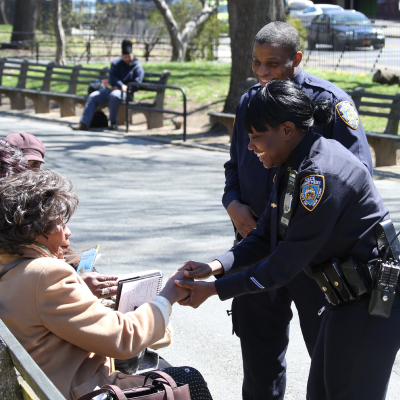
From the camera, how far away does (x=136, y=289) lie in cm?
269

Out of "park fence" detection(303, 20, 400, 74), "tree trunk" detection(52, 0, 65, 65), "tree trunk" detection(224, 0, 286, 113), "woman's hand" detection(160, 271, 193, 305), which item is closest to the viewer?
"woman's hand" detection(160, 271, 193, 305)

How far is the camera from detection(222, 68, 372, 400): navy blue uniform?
2.96m

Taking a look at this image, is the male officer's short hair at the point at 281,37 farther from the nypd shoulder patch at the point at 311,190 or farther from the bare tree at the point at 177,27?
the bare tree at the point at 177,27

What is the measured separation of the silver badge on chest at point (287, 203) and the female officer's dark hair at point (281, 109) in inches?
11.3

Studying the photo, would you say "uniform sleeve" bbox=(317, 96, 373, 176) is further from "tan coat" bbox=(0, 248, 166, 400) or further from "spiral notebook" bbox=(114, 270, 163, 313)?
"tan coat" bbox=(0, 248, 166, 400)

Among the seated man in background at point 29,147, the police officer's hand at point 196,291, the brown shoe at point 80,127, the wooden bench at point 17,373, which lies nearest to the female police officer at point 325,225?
the police officer's hand at point 196,291

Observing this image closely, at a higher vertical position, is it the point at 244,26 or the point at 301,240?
the point at 244,26

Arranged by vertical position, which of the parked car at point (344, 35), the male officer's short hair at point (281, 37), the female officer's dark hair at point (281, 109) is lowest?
the female officer's dark hair at point (281, 109)

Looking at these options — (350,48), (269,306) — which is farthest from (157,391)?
(350,48)

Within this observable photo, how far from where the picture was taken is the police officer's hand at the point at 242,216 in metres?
3.25

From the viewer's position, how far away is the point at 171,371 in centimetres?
242

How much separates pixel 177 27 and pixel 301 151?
20.6 meters

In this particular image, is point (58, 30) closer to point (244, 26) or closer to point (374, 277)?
point (244, 26)

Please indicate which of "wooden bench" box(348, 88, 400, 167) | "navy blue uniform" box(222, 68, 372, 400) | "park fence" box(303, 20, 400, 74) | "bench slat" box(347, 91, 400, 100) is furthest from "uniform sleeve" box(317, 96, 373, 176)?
"park fence" box(303, 20, 400, 74)
